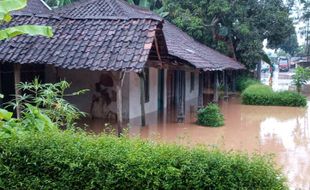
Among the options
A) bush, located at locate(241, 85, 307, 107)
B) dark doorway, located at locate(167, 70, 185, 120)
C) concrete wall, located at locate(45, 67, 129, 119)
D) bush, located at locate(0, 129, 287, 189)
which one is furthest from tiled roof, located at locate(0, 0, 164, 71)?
bush, located at locate(241, 85, 307, 107)

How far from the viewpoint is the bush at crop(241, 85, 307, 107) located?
21.0 m

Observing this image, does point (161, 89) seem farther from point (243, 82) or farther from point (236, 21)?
point (243, 82)

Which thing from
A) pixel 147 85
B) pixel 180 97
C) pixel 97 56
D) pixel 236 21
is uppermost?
pixel 236 21

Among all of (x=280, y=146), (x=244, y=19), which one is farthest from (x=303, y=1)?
(x=280, y=146)

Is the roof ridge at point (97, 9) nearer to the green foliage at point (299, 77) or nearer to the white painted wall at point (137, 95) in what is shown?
the white painted wall at point (137, 95)

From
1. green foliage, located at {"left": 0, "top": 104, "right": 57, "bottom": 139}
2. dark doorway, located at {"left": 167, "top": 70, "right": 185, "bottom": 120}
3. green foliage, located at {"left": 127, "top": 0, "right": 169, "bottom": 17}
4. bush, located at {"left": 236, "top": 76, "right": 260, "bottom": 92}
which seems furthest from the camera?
bush, located at {"left": 236, "top": 76, "right": 260, "bottom": 92}

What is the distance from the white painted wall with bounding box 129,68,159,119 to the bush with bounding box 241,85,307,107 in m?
6.94

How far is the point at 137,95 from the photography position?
14.7 meters

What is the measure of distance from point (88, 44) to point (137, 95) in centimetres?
485

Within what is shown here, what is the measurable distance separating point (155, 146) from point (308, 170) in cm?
542

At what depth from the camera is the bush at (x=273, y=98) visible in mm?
21047

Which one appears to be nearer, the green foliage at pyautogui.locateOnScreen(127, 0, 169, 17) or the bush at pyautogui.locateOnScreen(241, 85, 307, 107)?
the bush at pyautogui.locateOnScreen(241, 85, 307, 107)

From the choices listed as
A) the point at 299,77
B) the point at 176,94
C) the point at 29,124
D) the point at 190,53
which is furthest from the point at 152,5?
the point at 29,124

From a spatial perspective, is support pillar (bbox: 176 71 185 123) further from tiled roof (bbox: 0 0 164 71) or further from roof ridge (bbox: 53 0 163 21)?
tiled roof (bbox: 0 0 164 71)
